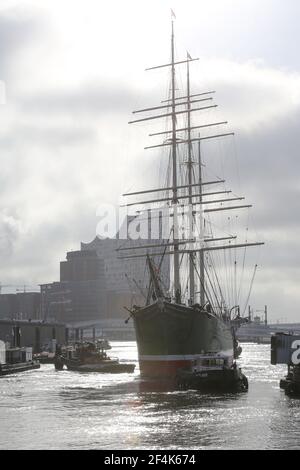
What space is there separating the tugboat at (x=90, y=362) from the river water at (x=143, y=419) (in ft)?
84.9

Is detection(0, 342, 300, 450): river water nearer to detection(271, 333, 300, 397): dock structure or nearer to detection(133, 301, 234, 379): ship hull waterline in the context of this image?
detection(271, 333, 300, 397): dock structure

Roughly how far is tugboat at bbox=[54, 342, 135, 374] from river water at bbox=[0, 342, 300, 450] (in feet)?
84.9

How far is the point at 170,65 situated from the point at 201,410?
61.6 m

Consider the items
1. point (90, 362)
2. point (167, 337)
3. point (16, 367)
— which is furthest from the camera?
point (16, 367)

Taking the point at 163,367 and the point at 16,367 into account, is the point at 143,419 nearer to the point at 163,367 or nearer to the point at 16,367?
the point at 163,367

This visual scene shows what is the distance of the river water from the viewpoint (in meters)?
36.8

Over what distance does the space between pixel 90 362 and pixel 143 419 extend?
56.9m

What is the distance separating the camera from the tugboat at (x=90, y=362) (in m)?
97.6

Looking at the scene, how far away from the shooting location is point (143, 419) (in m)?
45.4

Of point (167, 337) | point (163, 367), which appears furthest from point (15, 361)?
point (167, 337)

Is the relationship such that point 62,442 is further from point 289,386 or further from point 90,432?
point 289,386
